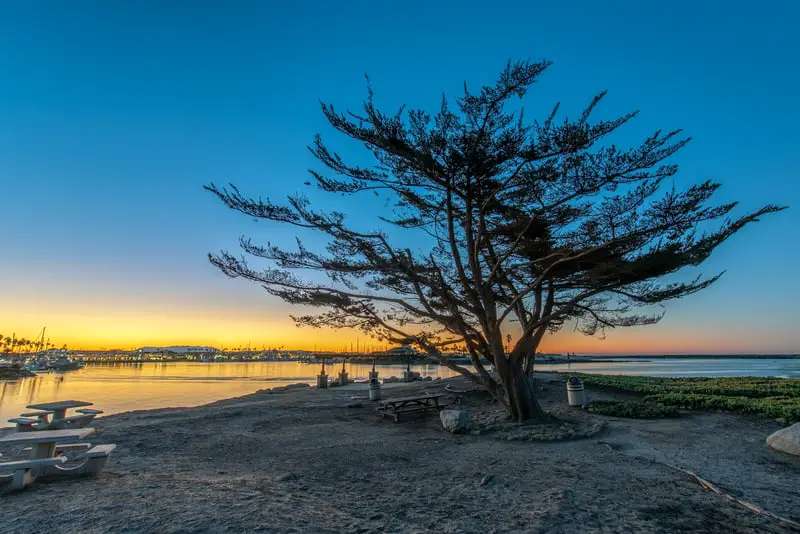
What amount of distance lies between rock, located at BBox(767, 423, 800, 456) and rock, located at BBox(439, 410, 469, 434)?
4.99m

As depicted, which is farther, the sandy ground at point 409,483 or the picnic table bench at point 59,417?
the picnic table bench at point 59,417

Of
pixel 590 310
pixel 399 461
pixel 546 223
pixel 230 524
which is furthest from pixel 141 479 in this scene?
pixel 590 310

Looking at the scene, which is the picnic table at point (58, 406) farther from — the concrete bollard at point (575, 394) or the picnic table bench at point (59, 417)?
the concrete bollard at point (575, 394)

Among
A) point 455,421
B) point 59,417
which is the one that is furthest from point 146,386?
point 455,421

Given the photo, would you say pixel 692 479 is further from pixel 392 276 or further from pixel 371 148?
pixel 371 148

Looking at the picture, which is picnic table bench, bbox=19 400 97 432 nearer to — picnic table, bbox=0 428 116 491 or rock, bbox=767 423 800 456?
picnic table, bbox=0 428 116 491

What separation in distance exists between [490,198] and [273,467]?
19.2 ft

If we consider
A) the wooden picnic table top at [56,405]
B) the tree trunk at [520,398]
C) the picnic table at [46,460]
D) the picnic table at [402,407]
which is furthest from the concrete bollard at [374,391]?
the picnic table at [46,460]

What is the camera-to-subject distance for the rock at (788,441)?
6.14m

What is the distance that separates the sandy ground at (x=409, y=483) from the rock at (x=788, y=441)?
0.26 meters

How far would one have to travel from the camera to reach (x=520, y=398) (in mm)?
8609

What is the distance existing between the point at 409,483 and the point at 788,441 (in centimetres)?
621

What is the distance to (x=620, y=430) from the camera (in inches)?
319

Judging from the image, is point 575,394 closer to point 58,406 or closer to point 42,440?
point 42,440
